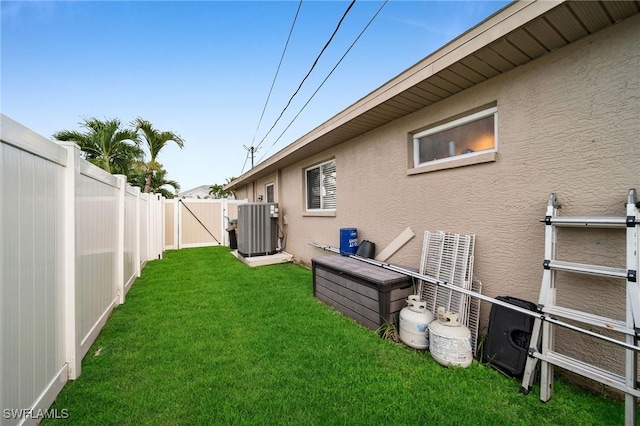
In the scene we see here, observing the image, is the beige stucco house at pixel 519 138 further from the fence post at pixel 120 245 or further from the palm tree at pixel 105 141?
the palm tree at pixel 105 141

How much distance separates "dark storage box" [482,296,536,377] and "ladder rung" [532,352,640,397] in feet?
0.74

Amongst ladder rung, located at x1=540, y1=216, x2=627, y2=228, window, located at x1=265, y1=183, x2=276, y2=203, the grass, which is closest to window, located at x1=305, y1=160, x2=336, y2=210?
the grass

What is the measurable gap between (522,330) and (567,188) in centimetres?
123

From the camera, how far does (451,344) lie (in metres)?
2.23

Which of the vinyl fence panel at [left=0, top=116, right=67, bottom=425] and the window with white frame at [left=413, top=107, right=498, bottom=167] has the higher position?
the window with white frame at [left=413, top=107, right=498, bottom=167]

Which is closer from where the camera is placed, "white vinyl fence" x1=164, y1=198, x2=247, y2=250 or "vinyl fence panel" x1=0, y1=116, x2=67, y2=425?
"vinyl fence panel" x1=0, y1=116, x2=67, y2=425

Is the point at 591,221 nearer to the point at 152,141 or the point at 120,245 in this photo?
the point at 120,245

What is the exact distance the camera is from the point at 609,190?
74.4 inches

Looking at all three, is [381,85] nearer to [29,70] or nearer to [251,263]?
[251,263]

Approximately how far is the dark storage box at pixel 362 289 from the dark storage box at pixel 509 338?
2.96ft

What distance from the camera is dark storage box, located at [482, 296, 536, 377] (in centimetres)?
208

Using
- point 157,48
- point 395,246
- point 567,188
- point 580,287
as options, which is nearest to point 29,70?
point 157,48

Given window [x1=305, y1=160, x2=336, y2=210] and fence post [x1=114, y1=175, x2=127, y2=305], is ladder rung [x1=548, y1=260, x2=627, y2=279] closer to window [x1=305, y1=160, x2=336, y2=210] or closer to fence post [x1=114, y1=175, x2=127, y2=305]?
window [x1=305, y1=160, x2=336, y2=210]

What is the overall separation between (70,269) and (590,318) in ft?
12.6
